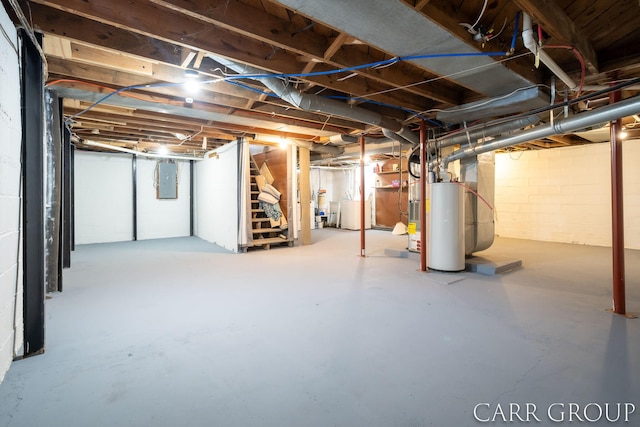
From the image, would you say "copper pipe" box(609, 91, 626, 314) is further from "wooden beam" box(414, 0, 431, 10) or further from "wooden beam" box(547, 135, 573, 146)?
"wooden beam" box(547, 135, 573, 146)

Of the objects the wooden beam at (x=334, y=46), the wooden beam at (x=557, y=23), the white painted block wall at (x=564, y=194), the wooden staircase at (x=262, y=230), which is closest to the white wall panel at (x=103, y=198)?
the wooden staircase at (x=262, y=230)

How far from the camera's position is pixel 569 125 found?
269cm

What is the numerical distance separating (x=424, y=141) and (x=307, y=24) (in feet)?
7.19

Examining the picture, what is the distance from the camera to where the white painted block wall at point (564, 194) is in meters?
5.39

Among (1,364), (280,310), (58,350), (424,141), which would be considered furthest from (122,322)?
(424,141)

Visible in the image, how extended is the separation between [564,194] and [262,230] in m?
5.97

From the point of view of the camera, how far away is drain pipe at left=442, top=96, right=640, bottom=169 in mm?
2227

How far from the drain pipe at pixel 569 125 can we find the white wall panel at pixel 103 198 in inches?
260

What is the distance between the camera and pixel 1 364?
4.99 feet

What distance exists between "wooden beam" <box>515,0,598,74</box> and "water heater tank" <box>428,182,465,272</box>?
65.3 inches

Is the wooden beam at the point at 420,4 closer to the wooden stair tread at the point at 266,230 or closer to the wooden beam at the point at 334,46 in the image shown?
the wooden beam at the point at 334,46

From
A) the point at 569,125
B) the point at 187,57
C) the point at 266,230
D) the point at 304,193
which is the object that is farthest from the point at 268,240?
the point at 569,125

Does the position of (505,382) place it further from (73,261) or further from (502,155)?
(502,155)

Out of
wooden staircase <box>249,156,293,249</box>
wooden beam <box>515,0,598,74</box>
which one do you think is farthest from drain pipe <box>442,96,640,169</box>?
wooden staircase <box>249,156,293,249</box>
